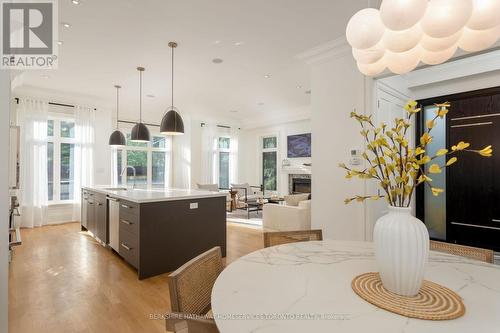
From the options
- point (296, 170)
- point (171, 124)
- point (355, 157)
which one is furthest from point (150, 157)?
point (355, 157)

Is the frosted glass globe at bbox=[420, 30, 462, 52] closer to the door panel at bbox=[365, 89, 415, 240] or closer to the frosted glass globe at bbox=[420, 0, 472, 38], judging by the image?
the frosted glass globe at bbox=[420, 0, 472, 38]

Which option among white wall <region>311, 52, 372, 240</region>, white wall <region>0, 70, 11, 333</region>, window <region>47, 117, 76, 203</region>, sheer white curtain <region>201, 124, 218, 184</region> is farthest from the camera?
sheer white curtain <region>201, 124, 218, 184</region>

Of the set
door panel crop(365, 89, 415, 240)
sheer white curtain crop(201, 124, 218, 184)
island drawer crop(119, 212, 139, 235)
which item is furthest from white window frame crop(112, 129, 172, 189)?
door panel crop(365, 89, 415, 240)

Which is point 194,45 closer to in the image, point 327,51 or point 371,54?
point 327,51

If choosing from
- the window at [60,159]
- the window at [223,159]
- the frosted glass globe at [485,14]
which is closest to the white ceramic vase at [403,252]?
the frosted glass globe at [485,14]

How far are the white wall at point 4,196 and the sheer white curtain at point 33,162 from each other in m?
4.91

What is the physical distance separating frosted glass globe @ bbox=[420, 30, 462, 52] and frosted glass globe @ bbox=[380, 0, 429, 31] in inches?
10.0

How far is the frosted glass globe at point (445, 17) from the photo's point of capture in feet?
3.45

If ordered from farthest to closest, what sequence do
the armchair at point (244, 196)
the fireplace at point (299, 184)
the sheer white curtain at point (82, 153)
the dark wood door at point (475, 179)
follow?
the fireplace at point (299, 184) → the armchair at point (244, 196) → the sheer white curtain at point (82, 153) → the dark wood door at point (475, 179)

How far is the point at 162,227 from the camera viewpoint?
3094 mm

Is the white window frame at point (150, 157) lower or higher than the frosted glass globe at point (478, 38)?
lower

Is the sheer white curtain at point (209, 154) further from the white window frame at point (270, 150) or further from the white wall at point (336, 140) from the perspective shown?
the white wall at point (336, 140)

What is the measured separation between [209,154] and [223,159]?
676 millimetres

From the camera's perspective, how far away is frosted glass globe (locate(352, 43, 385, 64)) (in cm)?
139
